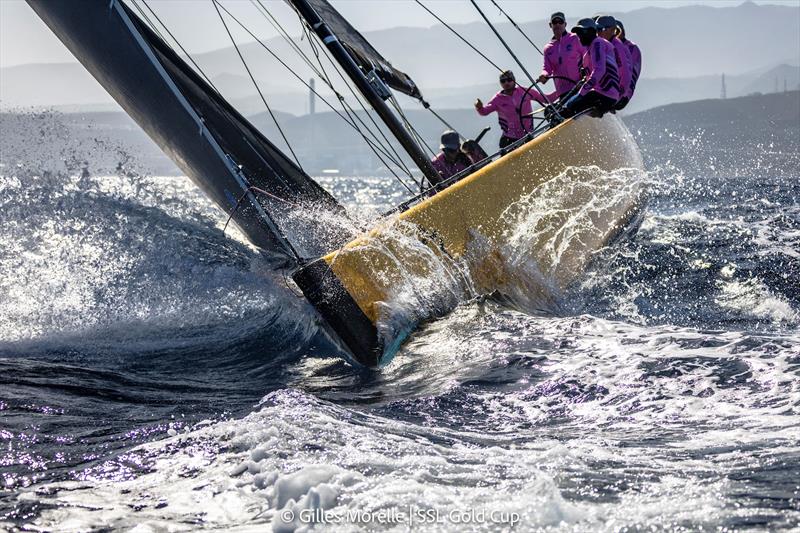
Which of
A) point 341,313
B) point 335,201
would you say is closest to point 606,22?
point 335,201

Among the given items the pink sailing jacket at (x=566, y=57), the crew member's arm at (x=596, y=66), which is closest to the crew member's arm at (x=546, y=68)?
the pink sailing jacket at (x=566, y=57)

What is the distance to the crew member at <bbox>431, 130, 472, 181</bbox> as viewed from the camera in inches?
276

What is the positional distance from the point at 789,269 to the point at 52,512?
207 inches

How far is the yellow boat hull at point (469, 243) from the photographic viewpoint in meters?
4.14

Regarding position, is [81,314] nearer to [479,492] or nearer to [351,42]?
[351,42]

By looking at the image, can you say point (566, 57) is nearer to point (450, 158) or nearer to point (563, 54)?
point (563, 54)

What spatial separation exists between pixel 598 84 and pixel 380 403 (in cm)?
378

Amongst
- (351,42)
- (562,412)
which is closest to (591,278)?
(351,42)

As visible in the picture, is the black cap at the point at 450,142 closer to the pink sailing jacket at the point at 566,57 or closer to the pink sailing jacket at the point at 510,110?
the pink sailing jacket at the point at 510,110

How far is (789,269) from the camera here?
246 inches

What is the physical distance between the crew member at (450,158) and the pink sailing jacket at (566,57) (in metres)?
0.91

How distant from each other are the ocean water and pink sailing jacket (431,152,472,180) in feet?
4.45

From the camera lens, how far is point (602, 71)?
6.38 metres

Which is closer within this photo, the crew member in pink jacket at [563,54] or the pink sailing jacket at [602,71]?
the pink sailing jacket at [602,71]
